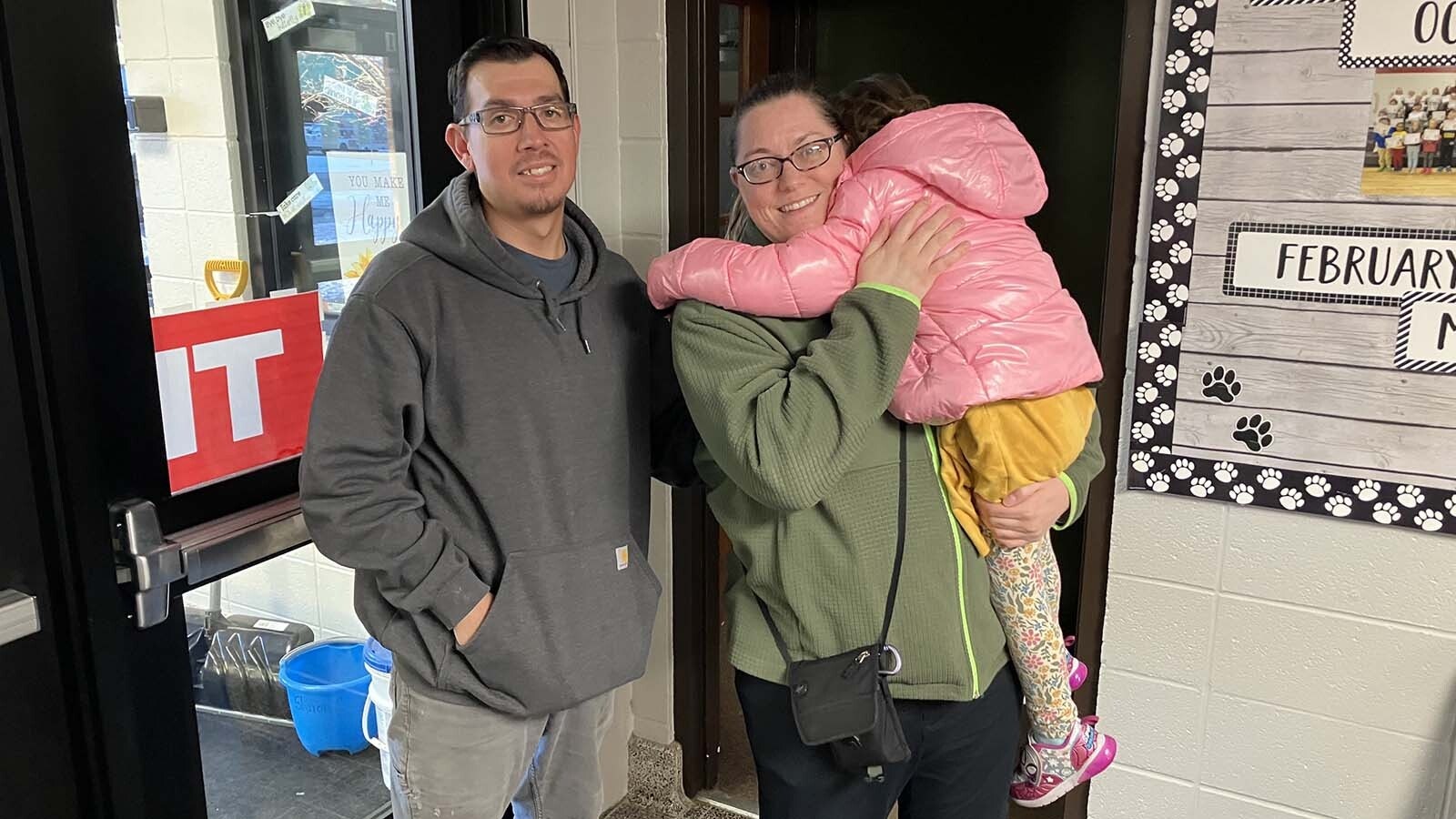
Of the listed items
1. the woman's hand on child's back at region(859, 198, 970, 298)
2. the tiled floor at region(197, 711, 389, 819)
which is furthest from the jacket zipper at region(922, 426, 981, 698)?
the tiled floor at region(197, 711, 389, 819)

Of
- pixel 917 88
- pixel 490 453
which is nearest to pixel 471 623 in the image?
pixel 490 453

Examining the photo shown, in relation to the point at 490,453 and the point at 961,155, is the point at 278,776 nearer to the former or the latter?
the point at 490,453

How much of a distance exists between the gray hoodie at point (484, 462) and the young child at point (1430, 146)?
1.21 metres

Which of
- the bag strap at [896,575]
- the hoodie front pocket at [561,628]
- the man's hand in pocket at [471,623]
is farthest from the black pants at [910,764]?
the man's hand in pocket at [471,623]

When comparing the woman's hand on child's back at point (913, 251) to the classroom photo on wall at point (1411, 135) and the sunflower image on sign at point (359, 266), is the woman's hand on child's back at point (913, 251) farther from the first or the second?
the sunflower image on sign at point (359, 266)

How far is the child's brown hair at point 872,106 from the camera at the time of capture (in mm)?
1333

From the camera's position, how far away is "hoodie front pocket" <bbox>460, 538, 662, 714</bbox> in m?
1.42

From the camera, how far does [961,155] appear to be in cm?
125

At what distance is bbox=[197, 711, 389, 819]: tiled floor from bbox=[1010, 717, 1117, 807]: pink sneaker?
46.6 inches

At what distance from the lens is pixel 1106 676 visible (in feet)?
6.24

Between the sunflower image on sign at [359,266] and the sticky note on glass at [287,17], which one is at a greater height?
the sticky note on glass at [287,17]

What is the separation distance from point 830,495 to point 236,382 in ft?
2.96

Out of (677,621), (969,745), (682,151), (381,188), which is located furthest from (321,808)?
(682,151)

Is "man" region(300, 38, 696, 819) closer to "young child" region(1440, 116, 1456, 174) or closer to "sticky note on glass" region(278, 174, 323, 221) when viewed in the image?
"sticky note on glass" region(278, 174, 323, 221)
